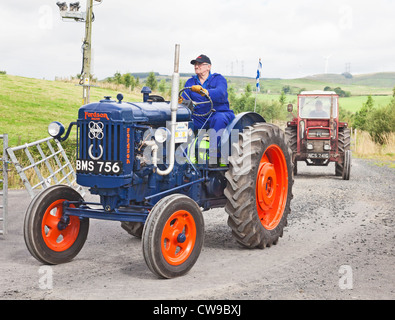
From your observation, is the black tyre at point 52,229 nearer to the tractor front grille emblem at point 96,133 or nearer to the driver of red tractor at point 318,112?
the tractor front grille emblem at point 96,133

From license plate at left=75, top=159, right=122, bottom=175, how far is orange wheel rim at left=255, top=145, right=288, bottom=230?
193cm

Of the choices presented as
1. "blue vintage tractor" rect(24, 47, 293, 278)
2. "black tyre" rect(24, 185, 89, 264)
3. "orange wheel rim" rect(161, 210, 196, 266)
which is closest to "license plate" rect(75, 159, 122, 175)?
"blue vintage tractor" rect(24, 47, 293, 278)

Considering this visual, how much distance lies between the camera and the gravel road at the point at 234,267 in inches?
181

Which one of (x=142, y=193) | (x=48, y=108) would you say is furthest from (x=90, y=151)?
(x=48, y=108)

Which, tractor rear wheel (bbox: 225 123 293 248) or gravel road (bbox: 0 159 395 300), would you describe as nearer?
gravel road (bbox: 0 159 395 300)

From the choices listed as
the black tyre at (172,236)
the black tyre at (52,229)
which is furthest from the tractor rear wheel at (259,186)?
the black tyre at (52,229)

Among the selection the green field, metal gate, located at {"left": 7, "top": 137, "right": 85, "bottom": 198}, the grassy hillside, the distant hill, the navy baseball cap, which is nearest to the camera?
the navy baseball cap

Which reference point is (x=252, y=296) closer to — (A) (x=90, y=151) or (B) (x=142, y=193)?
(B) (x=142, y=193)

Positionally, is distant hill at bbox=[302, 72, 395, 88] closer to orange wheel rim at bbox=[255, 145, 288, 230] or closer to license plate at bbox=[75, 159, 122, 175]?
orange wheel rim at bbox=[255, 145, 288, 230]

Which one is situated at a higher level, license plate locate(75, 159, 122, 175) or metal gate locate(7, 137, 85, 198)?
license plate locate(75, 159, 122, 175)

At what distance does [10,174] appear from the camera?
12672 mm

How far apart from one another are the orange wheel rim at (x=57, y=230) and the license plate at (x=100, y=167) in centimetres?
52

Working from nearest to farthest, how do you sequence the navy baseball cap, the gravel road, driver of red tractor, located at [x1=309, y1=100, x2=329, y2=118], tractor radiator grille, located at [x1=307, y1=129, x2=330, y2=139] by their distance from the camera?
the gravel road < the navy baseball cap < tractor radiator grille, located at [x1=307, y1=129, x2=330, y2=139] < driver of red tractor, located at [x1=309, y1=100, x2=329, y2=118]

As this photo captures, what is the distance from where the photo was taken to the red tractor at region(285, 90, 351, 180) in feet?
49.4
